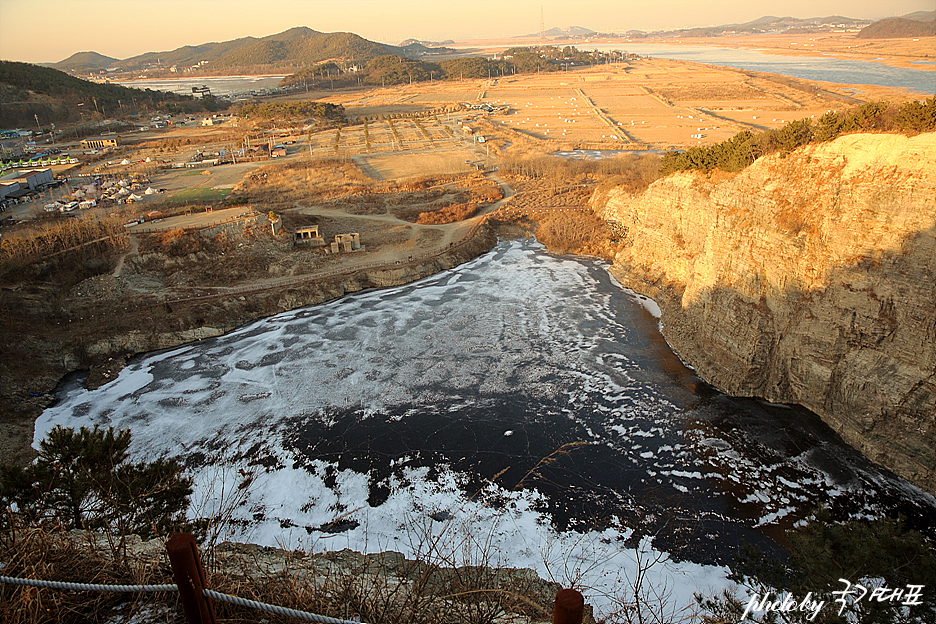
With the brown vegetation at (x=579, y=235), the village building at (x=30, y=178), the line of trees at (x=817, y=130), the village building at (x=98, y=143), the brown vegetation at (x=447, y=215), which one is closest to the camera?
the line of trees at (x=817, y=130)

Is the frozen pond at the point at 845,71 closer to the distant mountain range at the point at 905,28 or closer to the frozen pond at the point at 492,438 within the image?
the distant mountain range at the point at 905,28

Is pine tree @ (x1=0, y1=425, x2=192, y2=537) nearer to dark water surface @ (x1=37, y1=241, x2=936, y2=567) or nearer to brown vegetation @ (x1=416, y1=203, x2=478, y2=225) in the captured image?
dark water surface @ (x1=37, y1=241, x2=936, y2=567)

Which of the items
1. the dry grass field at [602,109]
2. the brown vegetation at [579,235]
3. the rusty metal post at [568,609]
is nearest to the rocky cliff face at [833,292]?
the brown vegetation at [579,235]

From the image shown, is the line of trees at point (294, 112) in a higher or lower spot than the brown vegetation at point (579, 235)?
higher

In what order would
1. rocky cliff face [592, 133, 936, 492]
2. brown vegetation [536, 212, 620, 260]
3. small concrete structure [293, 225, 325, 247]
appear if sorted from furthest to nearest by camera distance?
small concrete structure [293, 225, 325, 247]
brown vegetation [536, 212, 620, 260]
rocky cliff face [592, 133, 936, 492]

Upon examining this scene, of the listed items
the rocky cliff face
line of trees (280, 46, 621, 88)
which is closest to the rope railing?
the rocky cliff face

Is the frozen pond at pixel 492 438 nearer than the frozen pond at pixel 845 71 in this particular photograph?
Yes

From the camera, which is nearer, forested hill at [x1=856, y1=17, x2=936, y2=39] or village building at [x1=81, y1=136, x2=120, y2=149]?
village building at [x1=81, y1=136, x2=120, y2=149]
